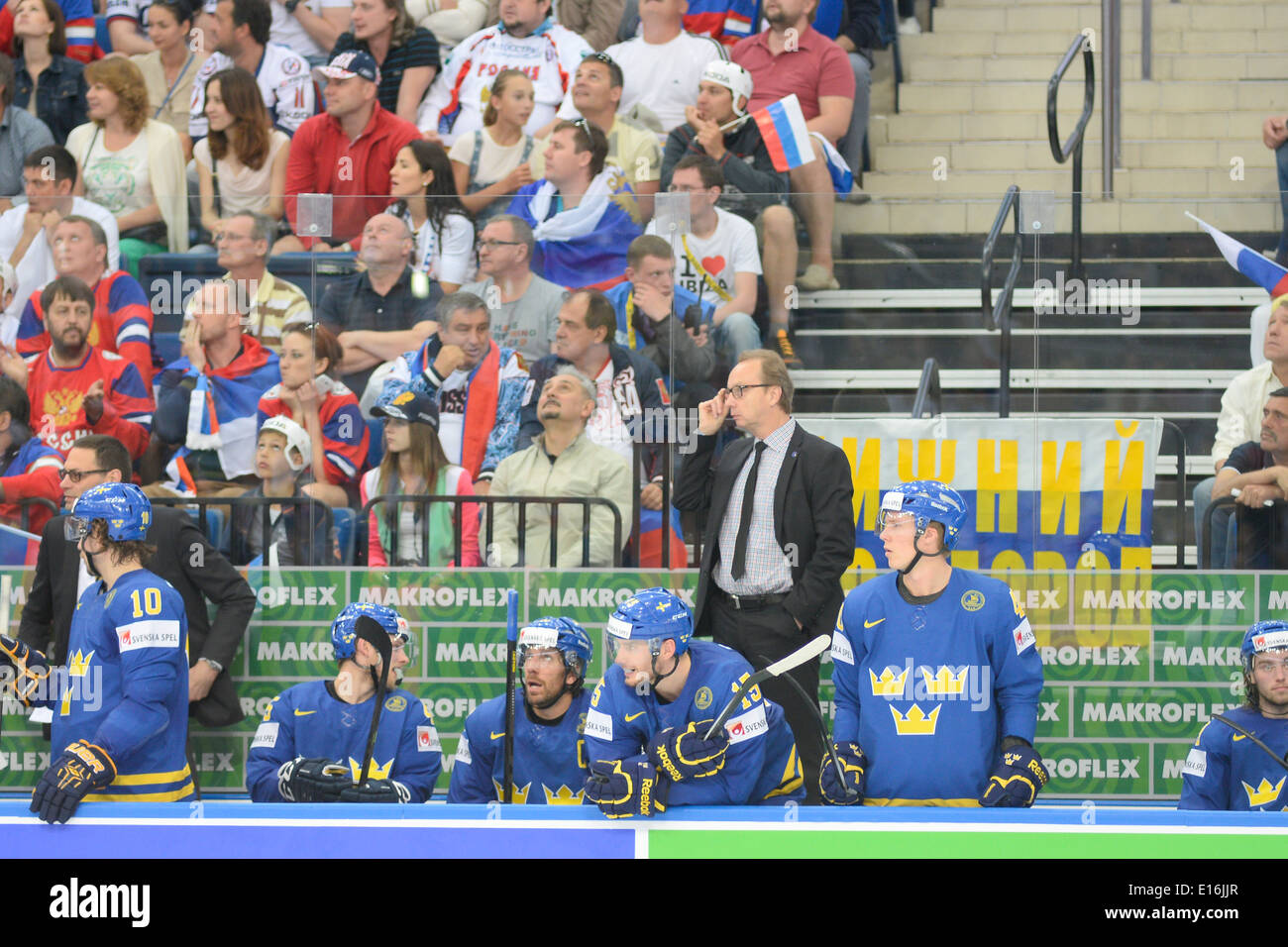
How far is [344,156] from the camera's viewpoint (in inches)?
340

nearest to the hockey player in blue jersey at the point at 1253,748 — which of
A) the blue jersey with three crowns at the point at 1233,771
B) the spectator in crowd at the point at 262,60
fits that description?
the blue jersey with three crowns at the point at 1233,771

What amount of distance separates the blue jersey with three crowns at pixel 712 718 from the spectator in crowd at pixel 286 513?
6.77ft

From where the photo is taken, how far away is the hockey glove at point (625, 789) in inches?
188

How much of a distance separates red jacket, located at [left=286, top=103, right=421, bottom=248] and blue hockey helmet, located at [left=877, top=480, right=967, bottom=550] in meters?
3.67

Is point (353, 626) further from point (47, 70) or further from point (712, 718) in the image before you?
point (47, 70)

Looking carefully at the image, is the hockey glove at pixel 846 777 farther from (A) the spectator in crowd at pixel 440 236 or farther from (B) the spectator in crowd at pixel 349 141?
(B) the spectator in crowd at pixel 349 141

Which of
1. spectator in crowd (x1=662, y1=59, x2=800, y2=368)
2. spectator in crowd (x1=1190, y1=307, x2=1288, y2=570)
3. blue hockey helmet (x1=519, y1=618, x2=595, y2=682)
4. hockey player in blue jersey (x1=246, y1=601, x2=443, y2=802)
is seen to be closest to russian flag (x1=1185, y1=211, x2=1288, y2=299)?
spectator in crowd (x1=1190, y1=307, x2=1288, y2=570)

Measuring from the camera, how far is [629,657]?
5582mm

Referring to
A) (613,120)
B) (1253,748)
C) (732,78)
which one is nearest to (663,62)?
(613,120)

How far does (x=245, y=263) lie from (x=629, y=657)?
288 cm

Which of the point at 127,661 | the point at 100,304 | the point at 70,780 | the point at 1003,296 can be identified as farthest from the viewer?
the point at 100,304

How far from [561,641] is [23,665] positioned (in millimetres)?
2177
